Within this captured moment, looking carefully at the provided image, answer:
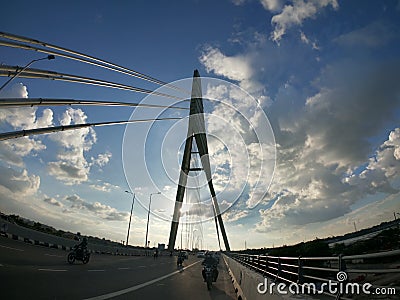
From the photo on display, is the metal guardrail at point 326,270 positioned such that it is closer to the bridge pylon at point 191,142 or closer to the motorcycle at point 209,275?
the motorcycle at point 209,275

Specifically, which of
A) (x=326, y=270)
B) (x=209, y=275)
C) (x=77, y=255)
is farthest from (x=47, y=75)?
(x=326, y=270)

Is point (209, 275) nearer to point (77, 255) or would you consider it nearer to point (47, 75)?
point (77, 255)

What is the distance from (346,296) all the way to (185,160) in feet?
128

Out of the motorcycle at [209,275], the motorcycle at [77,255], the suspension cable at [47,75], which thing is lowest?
the motorcycle at [209,275]

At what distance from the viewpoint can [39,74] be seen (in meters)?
18.2

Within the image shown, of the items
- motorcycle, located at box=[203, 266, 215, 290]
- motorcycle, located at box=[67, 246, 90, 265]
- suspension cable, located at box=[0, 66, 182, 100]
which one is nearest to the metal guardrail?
motorcycle, located at box=[203, 266, 215, 290]

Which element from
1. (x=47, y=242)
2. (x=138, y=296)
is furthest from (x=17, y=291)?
(x=47, y=242)

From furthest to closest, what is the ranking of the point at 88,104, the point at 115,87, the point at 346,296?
the point at 115,87
the point at 88,104
the point at 346,296

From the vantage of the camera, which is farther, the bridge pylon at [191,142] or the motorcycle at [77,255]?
the bridge pylon at [191,142]

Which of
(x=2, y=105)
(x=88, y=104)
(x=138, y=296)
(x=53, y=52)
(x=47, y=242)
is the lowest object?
(x=138, y=296)

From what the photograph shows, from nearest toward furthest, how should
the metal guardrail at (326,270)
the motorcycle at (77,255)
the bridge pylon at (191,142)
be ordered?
the metal guardrail at (326,270) < the motorcycle at (77,255) < the bridge pylon at (191,142)

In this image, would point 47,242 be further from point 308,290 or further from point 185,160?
point 308,290

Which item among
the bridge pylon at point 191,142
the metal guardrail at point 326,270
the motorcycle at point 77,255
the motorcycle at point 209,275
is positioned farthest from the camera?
the bridge pylon at point 191,142

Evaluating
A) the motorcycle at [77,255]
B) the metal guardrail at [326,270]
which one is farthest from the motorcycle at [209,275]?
the motorcycle at [77,255]
